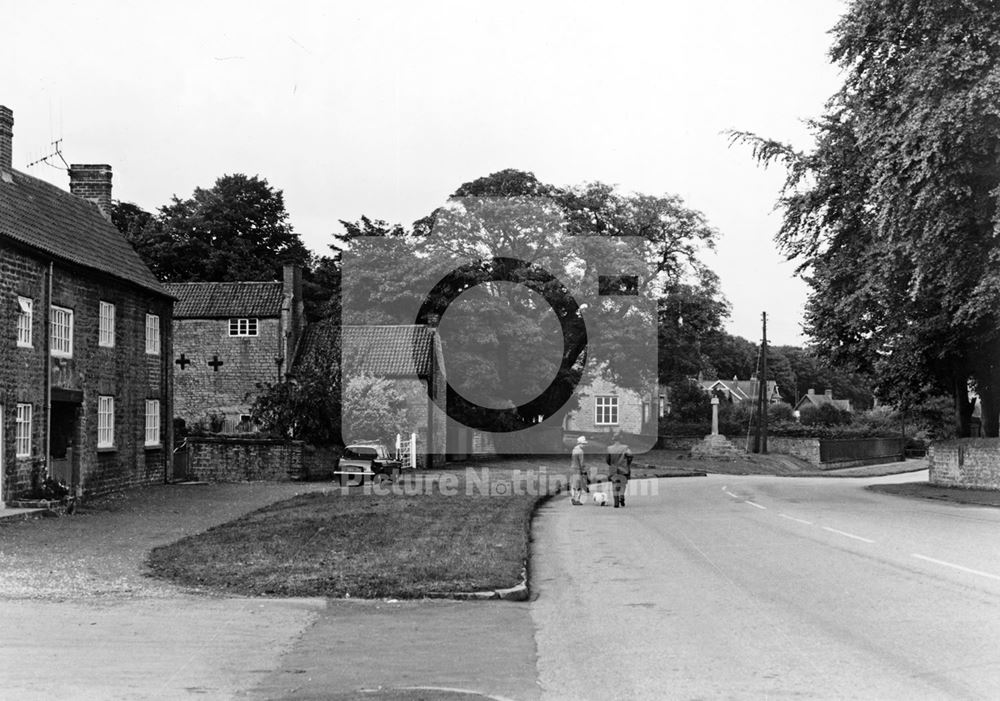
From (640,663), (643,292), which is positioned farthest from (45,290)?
(643,292)

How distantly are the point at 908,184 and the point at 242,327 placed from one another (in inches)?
1373

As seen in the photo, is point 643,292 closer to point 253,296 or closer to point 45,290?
point 253,296

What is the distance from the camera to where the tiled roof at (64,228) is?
2564 cm

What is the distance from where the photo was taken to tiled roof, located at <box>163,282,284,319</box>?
53.1m

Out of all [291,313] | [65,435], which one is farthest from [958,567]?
[291,313]

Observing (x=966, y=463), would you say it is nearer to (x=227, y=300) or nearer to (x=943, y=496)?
(x=943, y=496)

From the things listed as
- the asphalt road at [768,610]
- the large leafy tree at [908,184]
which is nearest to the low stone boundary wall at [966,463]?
the large leafy tree at [908,184]

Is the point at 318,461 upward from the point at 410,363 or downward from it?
downward

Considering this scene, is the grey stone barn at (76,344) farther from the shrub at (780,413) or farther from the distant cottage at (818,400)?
the distant cottage at (818,400)

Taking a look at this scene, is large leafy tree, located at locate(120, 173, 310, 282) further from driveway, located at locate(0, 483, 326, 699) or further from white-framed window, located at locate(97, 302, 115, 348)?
driveway, located at locate(0, 483, 326, 699)

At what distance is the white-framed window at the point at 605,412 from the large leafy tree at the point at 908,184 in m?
48.3

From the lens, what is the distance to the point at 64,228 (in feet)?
95.1

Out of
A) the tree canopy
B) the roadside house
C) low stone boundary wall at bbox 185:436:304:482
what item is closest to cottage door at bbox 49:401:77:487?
low stone boundary wall at bbox 185:436:304:482

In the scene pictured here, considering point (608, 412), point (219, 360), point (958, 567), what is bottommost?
point (958, 567)
